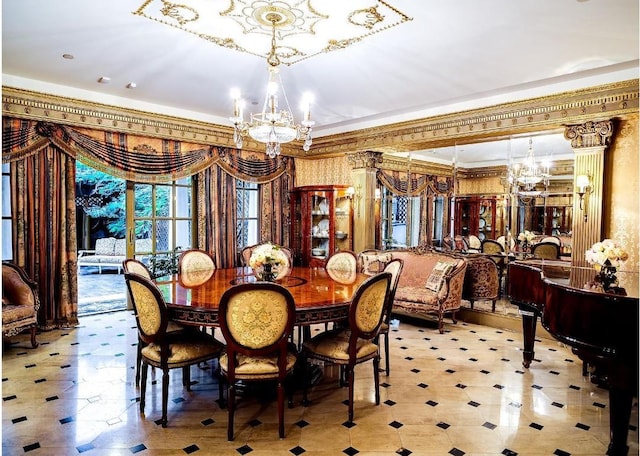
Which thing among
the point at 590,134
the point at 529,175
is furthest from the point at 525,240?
the point at 590,134

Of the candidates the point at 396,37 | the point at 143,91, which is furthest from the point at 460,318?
the point at 143,91

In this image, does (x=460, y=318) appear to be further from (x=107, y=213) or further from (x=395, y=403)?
(x=107, y=213)

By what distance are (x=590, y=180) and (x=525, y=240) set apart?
141 cm

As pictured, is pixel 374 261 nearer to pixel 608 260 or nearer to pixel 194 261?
pixel 194 261

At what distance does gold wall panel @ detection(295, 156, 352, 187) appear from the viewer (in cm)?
747

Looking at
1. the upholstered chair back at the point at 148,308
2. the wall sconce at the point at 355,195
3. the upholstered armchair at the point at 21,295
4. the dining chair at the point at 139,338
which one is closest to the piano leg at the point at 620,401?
the upholstered chair back at the point at 148,308

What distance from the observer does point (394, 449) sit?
2760 mm

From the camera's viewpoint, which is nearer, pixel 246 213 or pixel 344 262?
pixel 344 262

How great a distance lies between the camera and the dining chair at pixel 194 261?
4.79 m

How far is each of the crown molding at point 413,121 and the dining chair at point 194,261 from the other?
1.94 metres

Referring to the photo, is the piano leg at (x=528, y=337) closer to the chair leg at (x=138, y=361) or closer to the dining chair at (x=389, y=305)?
the dining chair at (x=389, y=305)

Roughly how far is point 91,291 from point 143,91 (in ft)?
13.2

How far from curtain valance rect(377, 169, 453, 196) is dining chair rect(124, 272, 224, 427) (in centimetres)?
546

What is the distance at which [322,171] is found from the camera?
768cm
